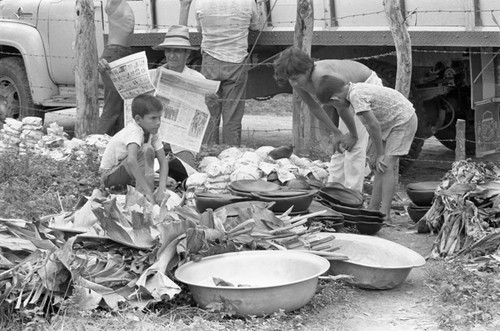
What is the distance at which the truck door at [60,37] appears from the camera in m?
11.1

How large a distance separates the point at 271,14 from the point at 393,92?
308cm

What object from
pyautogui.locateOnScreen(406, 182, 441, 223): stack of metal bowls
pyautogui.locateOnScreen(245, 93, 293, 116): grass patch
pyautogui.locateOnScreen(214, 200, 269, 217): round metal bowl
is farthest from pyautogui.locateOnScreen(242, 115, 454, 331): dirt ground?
pyautogui.locateOnScreen(245, 93, 293, 116): grass patch

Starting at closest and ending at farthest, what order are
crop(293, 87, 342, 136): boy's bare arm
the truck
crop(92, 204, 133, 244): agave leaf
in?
1. crop(92, 204, 133, 244): agave leaf
2. crop(293, 87, 342, 136): boy's bare arm
3. the truck

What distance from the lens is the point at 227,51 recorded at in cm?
945

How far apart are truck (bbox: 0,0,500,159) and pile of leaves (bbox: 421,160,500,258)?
75.3 inches

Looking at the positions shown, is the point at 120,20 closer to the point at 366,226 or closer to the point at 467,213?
the point at 366,226

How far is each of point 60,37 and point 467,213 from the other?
22.0 ft

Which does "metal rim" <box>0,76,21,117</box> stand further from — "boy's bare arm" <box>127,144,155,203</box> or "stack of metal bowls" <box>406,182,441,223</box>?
"stack of metal bowls" <box>406,182,441,223</box>

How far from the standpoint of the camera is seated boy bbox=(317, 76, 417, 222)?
21.1 feet

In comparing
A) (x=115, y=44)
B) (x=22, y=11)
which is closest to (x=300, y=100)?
(x=115, y=44)

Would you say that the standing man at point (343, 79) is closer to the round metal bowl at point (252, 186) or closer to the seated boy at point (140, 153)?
the round metal bowl at point (252, 186)

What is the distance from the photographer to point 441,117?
9.62 meters

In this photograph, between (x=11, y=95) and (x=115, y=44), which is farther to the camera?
(x=11, y=95)

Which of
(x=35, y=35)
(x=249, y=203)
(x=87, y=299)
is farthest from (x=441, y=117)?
(x=87, y=299)
